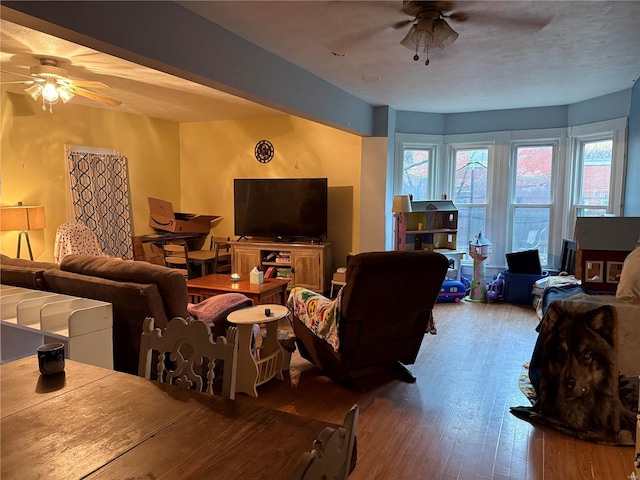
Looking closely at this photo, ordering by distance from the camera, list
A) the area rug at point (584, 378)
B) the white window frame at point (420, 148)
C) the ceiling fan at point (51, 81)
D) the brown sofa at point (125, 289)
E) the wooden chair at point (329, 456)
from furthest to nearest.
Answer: the white window frame at point (420, 148), the ceiling fan at point (51, 81), the brown sofa at point (125, 289), the area rug at point (584, 378), the wooden chair at point (329, 456)

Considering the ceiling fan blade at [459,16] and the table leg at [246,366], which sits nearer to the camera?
the ceiling fan blade at [459,16]

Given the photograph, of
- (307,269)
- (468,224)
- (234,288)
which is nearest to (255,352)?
(234,288)

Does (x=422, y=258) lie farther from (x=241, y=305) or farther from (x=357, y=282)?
(x=241, y=305)

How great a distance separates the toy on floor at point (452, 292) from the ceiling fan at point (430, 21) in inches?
141

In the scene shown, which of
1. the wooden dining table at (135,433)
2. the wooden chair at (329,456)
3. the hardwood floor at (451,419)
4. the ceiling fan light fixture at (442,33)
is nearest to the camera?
the wooden chair at (329,456)

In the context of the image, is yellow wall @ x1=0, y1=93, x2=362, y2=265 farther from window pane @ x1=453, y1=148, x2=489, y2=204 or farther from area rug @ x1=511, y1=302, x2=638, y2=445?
area rug @ x1=511, y1=302, x2=638, y2=445

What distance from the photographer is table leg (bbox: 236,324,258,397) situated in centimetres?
303

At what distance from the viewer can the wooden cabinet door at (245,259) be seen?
594 cm

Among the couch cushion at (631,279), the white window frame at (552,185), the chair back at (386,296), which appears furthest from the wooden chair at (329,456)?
the white window frame at (552,185)

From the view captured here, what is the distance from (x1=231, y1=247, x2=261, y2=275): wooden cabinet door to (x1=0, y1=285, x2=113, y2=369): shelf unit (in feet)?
10.6

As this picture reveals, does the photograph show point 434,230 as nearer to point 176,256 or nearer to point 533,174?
point 533,174

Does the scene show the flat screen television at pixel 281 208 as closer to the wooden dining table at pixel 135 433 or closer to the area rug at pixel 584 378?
the area rug at pixel 584 378

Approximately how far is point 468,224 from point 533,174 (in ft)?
3.41

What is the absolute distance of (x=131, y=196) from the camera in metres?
6.12
